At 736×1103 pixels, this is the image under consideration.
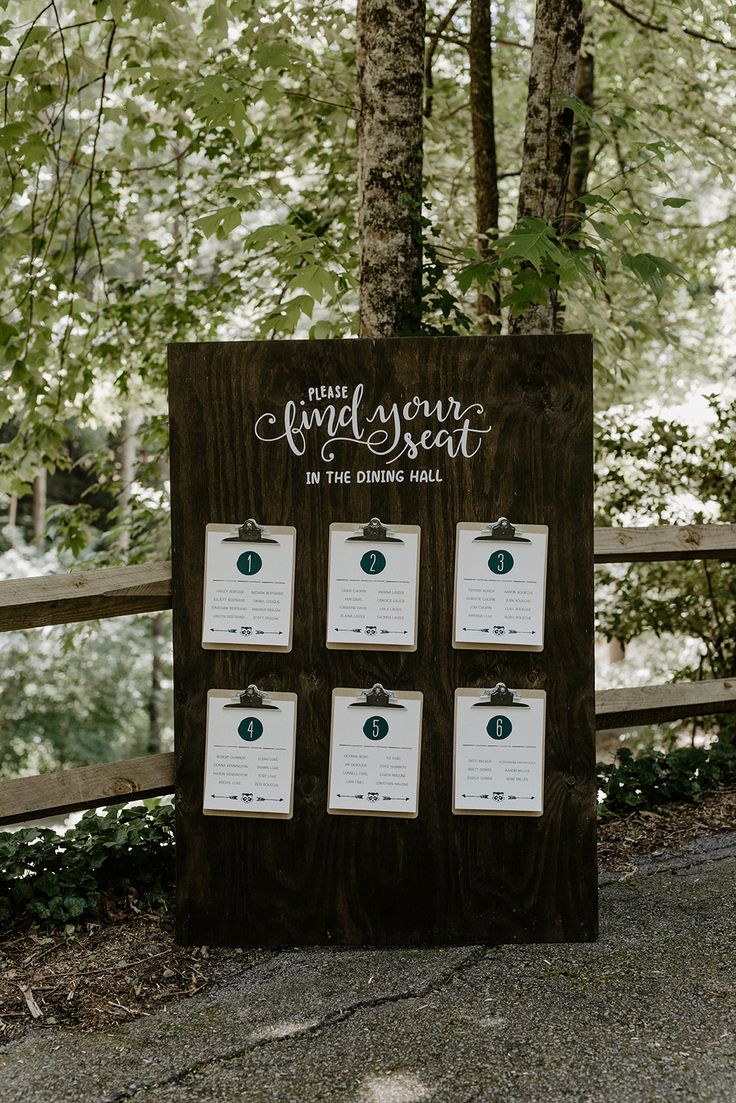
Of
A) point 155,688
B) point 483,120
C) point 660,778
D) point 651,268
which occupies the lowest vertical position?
point 155,688

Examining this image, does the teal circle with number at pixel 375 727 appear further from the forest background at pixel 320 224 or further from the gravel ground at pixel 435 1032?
the forest background at pixel 320 224

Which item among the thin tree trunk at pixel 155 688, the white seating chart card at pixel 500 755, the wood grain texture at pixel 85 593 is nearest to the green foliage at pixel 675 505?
the white seating chart card at pixel 500 755

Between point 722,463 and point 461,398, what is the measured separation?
2691mm

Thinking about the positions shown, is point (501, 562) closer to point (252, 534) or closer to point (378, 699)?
point (378, 699)

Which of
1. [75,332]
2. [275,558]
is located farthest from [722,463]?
[75,332]

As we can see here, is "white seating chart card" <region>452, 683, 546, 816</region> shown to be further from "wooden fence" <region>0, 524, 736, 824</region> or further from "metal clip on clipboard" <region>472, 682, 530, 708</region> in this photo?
"wooden fence" <region>0, 524, 736, 824</region>

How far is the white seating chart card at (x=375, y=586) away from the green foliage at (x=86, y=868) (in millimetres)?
1169

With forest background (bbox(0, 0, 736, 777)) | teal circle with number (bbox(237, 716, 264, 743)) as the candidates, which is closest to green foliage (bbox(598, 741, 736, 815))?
forest background (bbox(0, 0, 736, 777))

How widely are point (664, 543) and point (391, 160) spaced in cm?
186

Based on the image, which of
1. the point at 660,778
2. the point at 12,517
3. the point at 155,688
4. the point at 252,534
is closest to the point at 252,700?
the point at 252,534

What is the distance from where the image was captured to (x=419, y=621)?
3.06 metres

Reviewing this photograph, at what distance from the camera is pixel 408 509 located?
3051 mm

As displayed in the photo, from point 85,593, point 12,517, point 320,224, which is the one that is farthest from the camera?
→ point 12,517

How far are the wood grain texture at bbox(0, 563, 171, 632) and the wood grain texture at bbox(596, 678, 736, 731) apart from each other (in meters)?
1.89
